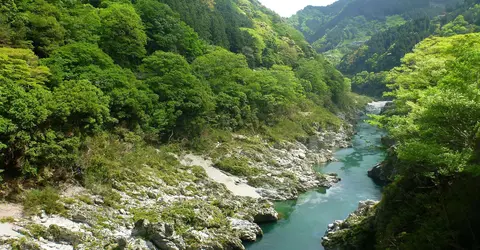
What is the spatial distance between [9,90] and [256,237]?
18.8m

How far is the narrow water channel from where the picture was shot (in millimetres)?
25906

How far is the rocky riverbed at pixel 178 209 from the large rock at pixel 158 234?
6 cm

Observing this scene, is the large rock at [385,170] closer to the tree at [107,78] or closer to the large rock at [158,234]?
the large rock at [158,234]

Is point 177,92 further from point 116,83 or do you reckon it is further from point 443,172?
point 443,172

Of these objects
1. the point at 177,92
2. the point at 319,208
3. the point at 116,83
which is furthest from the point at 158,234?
the point at 177,92

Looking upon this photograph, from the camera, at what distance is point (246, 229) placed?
86.0 feet

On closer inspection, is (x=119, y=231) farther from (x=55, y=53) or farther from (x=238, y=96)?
(x=238, y=96)

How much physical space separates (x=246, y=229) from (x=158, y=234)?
750cm

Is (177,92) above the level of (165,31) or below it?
below

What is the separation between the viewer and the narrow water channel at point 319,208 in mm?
25906

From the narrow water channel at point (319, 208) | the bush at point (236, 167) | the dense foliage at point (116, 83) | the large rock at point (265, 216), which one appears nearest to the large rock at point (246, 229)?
the narrow water channel at point (319, 208)

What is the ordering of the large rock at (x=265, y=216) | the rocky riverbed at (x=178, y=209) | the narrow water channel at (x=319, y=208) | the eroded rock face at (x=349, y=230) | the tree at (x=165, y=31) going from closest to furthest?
the rocky riverbed at (x=178, y=209) → the eroded rock face at (x=349, y=230) → the narrow water channel at (x=319, y=208) → the large rock at (x=265, y=216) → the tree at (x=165, y=31)

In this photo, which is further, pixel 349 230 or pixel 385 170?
pixel 385 170

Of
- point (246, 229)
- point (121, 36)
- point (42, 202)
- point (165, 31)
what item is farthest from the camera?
point (165, 31)
